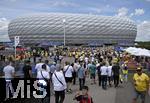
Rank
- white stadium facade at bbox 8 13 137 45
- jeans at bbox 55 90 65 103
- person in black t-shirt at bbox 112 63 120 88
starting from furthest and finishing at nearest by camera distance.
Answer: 1. white stadium facade at bbox 8 13 137 45
2. person in black t-shirt at bbox 112 63 120 88
3. jeans at bbox 55 90 65 103

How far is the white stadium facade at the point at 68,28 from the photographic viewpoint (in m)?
145

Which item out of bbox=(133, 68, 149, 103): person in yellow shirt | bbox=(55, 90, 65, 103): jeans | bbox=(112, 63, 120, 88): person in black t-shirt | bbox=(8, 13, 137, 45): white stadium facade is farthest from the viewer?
bbox=(8, 13, 137, 45): white stadium facade

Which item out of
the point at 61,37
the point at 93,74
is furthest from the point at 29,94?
the point at 61,37

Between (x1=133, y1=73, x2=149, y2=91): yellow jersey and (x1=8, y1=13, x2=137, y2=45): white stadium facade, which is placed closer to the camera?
(x1=133, y1=73, x2=149, y2=91): yellow jersey

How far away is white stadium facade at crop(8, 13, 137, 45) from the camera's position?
145250 millimetres

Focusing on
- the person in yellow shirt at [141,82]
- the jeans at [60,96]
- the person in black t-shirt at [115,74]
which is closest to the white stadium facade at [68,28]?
the person in black t-shirt at [115,74]

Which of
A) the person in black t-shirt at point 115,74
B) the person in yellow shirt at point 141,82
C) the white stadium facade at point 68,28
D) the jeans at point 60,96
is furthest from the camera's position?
the white stadium facade at point 68,28

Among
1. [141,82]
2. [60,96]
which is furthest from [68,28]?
[141,82]

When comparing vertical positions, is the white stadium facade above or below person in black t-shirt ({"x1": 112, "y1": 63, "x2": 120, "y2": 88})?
below

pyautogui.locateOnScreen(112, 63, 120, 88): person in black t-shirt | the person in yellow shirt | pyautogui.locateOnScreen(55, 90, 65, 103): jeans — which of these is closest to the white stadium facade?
pyautogui.locateOnScreen(112, 63, 120, 88): person in black t-shirt

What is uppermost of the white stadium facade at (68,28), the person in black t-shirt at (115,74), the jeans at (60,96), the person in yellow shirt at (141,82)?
the person in yellow shirt at (141,82)

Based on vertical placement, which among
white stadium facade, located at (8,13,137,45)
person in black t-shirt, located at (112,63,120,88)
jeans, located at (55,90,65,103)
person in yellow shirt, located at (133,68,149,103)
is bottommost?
white stadium facade, located at (8,13,137,45)

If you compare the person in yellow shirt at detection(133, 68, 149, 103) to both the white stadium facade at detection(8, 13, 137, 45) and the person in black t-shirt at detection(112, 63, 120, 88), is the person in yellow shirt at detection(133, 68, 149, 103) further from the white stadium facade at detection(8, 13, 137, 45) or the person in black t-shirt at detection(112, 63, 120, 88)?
the white stadium facade at detection(8, 13, 137, 45)

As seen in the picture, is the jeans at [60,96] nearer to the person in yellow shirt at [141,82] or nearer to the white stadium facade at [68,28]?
the person in yellow shirt at [141,82]
